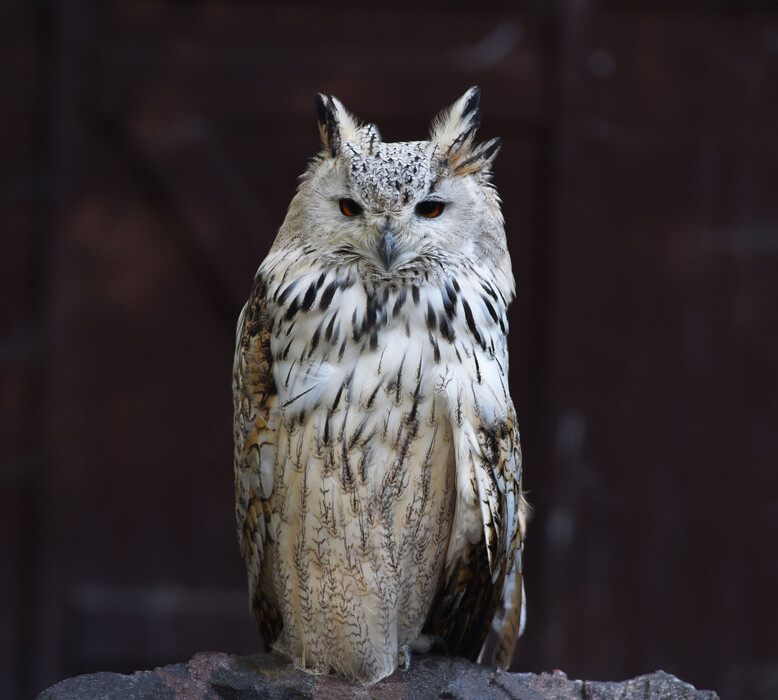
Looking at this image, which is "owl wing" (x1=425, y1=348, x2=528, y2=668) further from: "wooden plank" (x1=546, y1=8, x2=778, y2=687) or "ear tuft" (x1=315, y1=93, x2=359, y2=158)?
"wooden plank" (x1=546, y1=8, x2=778, y2=687)

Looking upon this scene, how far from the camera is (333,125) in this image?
1887 mm

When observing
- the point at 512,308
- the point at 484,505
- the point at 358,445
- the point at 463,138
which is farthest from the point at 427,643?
the point at 512,308

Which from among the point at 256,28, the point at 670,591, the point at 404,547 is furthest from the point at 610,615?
the point at 256,28

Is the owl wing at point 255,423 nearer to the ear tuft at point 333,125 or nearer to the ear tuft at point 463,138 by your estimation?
the ear tuft at point 333,125

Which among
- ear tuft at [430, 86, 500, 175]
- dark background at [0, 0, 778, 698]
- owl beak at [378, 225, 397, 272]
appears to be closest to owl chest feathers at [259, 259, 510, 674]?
owl beak at [378, 225, 397, 272]

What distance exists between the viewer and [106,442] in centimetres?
371

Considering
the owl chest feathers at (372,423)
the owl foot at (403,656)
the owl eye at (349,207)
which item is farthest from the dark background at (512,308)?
the owl eye at (349,207)

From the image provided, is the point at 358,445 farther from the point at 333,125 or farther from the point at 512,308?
the point at 512,308

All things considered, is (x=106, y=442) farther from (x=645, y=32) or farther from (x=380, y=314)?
(x=645, y=32)

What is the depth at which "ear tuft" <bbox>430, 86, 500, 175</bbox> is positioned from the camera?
1864 mm

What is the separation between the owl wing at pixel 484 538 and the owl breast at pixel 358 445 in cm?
5

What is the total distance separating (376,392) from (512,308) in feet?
6.50

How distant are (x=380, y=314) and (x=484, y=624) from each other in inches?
30.5

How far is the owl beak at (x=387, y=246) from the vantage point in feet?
5.61
